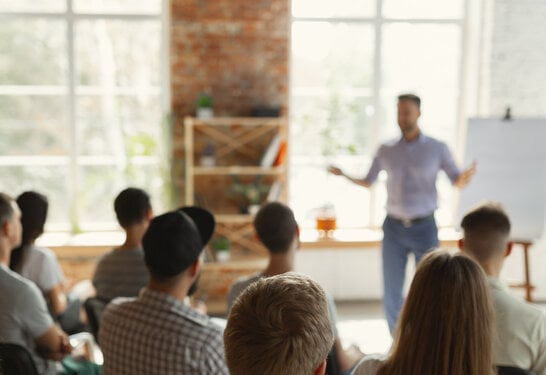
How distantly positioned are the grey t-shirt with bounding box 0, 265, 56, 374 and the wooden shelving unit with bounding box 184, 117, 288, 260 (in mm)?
2825

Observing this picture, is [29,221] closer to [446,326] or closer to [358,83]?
[446,326]

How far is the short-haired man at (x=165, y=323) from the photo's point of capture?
6.66 feet

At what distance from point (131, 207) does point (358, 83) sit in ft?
10.9

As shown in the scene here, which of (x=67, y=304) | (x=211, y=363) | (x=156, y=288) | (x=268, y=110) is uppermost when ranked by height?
(x=268, y=110)

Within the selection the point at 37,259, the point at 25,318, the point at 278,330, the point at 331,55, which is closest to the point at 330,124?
the point at 331,55

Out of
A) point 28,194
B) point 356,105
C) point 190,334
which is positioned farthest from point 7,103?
point 190,334

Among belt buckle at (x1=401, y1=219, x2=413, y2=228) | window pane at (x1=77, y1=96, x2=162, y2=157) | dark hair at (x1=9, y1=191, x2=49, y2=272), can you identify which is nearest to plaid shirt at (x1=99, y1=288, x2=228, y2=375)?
dark hair at (x1=9, y1=191, x2=49, y2=272)

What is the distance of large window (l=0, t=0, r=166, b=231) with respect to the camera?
559 centimetres

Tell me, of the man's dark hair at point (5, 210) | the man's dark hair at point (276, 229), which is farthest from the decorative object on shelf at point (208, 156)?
the man's dark hair at point (5, 210)

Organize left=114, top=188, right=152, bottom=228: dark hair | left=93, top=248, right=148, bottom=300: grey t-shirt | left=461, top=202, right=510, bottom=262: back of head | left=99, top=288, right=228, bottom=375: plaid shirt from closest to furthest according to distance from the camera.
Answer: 1. left=99, top=288, right=228, bottom=375: plaid shirt
2. left=461, top=202, right=510, bottom=262: back of head
3. left=93, top=248, right=148, bottom=300: grey t-shirt
4. left=114, top=188, right=152, bottom=228: dark hair

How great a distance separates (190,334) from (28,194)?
5.54 feet

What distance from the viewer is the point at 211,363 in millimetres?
2029

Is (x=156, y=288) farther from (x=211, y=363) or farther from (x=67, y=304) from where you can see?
(x=67, y=304)

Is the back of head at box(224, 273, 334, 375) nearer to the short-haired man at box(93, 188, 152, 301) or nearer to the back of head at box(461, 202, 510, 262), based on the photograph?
the back of head at box(461, 202, 510, 262)
